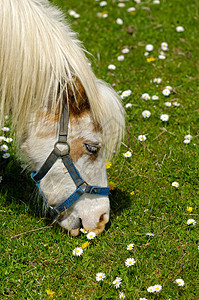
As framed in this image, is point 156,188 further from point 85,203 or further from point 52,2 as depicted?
point 52,2

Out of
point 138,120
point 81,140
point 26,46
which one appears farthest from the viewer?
point 138,120

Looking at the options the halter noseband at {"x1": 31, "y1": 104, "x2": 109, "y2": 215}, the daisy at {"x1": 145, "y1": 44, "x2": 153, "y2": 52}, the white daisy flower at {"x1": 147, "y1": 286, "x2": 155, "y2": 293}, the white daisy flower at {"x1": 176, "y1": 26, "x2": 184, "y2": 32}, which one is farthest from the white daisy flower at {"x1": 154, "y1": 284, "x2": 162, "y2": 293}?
the white daisy flower at {"x1": 176, "y1": 26, "x2": 184, "y2": 32}

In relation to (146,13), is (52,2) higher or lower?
higher

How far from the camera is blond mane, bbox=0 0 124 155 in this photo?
2.81 metres

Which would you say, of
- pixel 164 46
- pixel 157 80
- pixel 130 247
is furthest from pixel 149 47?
pixel 130 247

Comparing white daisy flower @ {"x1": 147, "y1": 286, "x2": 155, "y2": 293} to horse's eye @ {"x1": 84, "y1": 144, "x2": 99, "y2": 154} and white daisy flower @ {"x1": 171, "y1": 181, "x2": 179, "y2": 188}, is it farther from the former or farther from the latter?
white daisy flower @ {"x1": 171, "y1": 181, "x2": 179, "y2": 188}

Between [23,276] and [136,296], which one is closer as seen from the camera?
[136,296]

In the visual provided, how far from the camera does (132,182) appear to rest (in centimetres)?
415

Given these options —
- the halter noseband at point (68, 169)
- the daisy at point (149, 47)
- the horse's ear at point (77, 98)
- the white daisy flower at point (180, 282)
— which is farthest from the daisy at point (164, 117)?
the white daisy flower at point (180, 282)

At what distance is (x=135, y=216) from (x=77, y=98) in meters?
1.27

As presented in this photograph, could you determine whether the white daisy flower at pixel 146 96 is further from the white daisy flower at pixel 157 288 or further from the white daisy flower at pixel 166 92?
the white daisy flower at pixel 157 288

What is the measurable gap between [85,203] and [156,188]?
102 centimetres

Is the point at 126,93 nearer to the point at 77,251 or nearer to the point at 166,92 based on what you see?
the point at 166,92

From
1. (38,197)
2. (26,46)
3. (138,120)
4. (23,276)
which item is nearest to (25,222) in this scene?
(38,197)
